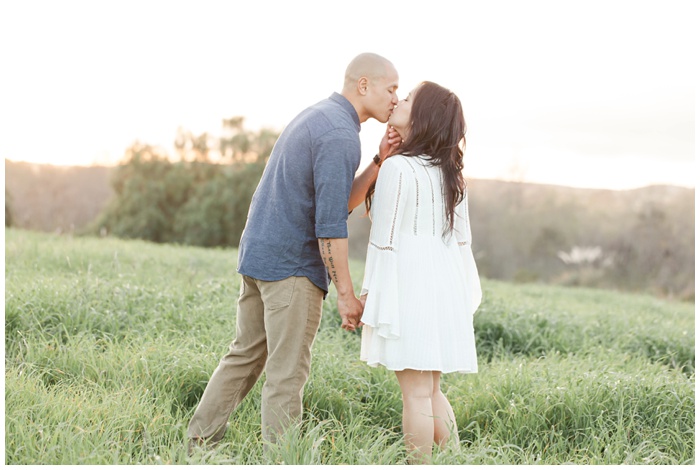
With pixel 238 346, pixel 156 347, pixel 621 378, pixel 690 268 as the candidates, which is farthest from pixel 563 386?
pixel 690 268

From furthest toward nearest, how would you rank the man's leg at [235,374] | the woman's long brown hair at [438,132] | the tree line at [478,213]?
the tree line at [478,213]
the man's leg at [235,374]
the woman's long brown hair at [438,132]

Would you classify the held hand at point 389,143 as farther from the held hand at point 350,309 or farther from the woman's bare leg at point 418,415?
the woman's bare leg at point 418,415

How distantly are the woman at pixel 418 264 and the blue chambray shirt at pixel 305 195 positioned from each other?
7.5 inches

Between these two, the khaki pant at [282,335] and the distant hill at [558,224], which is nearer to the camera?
the khaki pant at [282,335]

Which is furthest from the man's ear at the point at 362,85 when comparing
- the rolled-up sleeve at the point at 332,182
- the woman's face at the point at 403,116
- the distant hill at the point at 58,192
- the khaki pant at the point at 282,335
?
the distant hill at the point at 58,192

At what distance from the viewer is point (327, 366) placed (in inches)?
164

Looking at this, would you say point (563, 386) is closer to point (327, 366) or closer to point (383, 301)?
point (327, 366)

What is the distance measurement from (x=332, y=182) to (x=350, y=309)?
0.58 meters

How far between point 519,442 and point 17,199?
20972 mm

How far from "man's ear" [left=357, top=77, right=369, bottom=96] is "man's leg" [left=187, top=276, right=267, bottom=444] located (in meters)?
1.06

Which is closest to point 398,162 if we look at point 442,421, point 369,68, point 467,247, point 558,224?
point 369,68

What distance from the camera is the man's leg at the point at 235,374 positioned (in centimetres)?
324

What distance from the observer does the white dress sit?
115 inches

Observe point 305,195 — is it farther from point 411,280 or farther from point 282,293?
point 411,280
